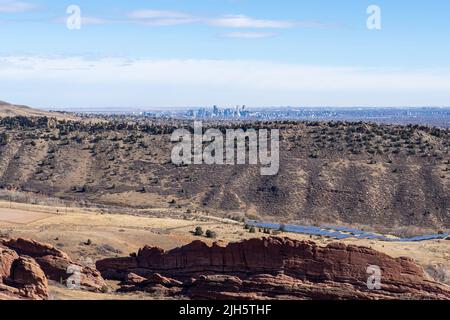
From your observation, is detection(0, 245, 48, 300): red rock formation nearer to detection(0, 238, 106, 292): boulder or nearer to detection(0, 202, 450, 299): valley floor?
detection(0, 238, 106, 292): boulder

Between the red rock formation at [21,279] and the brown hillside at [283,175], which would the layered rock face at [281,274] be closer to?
the red rock formation at [21,279]

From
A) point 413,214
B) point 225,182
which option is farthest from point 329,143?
point 413,214

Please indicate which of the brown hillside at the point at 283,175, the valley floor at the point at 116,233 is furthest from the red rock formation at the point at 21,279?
the brown hillside at the point at 283,175

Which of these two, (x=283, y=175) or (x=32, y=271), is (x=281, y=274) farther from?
(x=283, y=175)

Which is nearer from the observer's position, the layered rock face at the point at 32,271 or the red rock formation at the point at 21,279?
the red rock formation at the point at 21,279

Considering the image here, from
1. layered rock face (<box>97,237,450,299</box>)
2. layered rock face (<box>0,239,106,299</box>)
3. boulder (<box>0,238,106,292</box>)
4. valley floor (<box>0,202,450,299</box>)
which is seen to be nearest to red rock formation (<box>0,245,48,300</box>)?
layered rock face (<box>0,239,106,299</box>)
